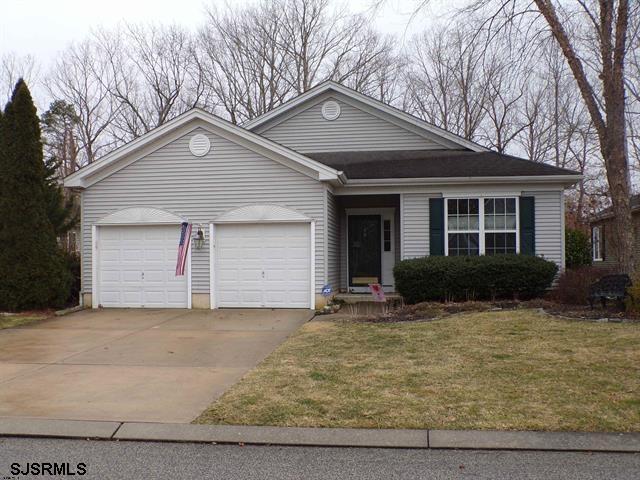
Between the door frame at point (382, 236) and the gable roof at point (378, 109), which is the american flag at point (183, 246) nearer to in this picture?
the door frame at point (382, 236)

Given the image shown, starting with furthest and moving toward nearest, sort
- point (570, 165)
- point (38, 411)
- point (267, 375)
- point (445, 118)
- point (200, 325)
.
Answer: point (570, 165)
point (445, 118)
point (200, 325)
point (267, 375)
point (38, 411)

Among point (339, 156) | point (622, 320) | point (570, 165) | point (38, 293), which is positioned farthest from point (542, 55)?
point (570, 165)

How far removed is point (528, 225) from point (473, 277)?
2296 millimetres

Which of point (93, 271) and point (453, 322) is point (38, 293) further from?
point (453, 322)

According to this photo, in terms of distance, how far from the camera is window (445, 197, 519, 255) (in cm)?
1452

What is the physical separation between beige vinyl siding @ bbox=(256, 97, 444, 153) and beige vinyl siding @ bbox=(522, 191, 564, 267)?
13.3 feet

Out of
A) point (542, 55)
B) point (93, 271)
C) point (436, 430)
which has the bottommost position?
point (436, 430)

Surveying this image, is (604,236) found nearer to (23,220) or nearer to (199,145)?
(199,145)

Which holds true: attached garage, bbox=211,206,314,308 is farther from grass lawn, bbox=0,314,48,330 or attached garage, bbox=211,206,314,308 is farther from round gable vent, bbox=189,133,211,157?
grass lawn, bbox=0,314,48,330

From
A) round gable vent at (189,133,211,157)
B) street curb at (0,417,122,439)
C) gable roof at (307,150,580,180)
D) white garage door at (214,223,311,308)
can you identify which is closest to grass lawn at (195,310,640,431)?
street curb at (0,417,122,439)

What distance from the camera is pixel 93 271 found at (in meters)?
14.5

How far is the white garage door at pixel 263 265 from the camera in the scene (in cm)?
1386

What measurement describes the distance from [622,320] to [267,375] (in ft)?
21.9

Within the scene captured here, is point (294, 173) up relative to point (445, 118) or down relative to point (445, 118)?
down
